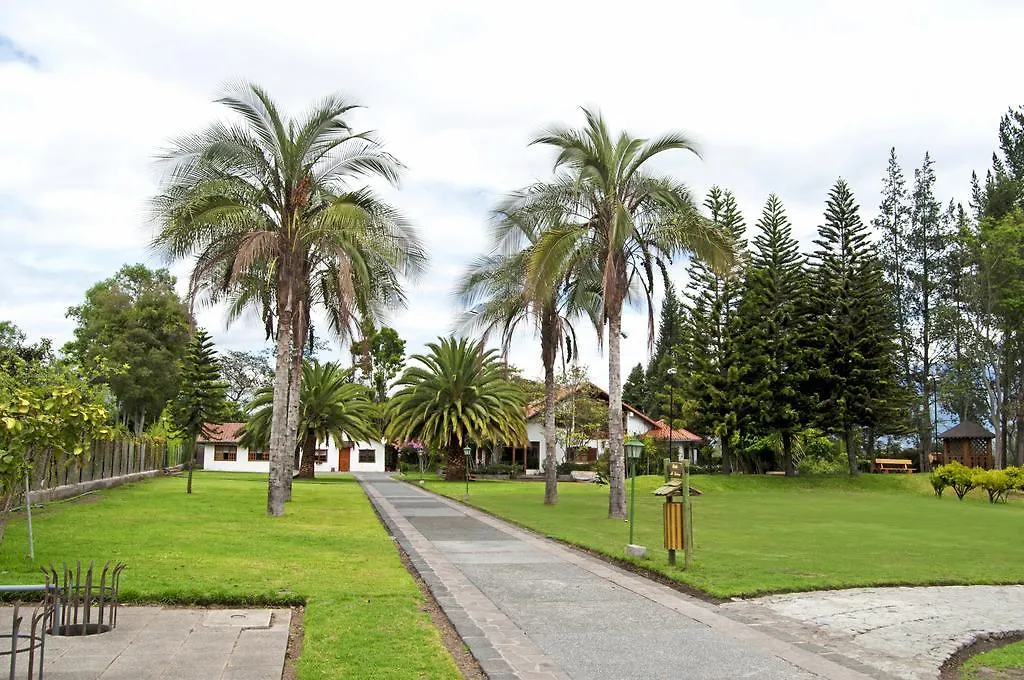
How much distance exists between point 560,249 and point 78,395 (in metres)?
11.7

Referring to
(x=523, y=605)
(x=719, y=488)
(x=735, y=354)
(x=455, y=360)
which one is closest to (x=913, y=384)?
(x=735, y=354)

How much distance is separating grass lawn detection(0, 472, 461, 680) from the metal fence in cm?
83

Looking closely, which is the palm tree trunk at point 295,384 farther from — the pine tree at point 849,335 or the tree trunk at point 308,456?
the pine tree at point 849,335

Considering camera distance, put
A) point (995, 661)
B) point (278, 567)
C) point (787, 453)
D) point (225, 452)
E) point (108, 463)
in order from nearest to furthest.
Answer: point (995, 661)
point (278, 567)
point (108, 463)
point (787, 453)
point (225, 452)

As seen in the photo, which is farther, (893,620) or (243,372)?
(243,372)

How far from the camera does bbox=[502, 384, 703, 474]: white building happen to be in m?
53.6

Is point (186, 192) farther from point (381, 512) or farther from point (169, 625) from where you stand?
point (169, 625)

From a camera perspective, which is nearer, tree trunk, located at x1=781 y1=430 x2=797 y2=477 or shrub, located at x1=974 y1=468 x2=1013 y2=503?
shrub, located at x1=974 y1=468 x2=1013 y2=503

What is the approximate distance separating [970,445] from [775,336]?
38.1ft

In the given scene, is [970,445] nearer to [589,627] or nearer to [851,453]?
[851,453]

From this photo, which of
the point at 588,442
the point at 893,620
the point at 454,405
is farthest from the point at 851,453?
the point at 893,620

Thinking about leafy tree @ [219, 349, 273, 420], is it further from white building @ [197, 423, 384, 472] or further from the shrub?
the shrub

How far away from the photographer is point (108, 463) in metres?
26.6

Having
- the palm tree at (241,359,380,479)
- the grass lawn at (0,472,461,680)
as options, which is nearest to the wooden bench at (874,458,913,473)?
the palm tree at (241,359,380,479)
